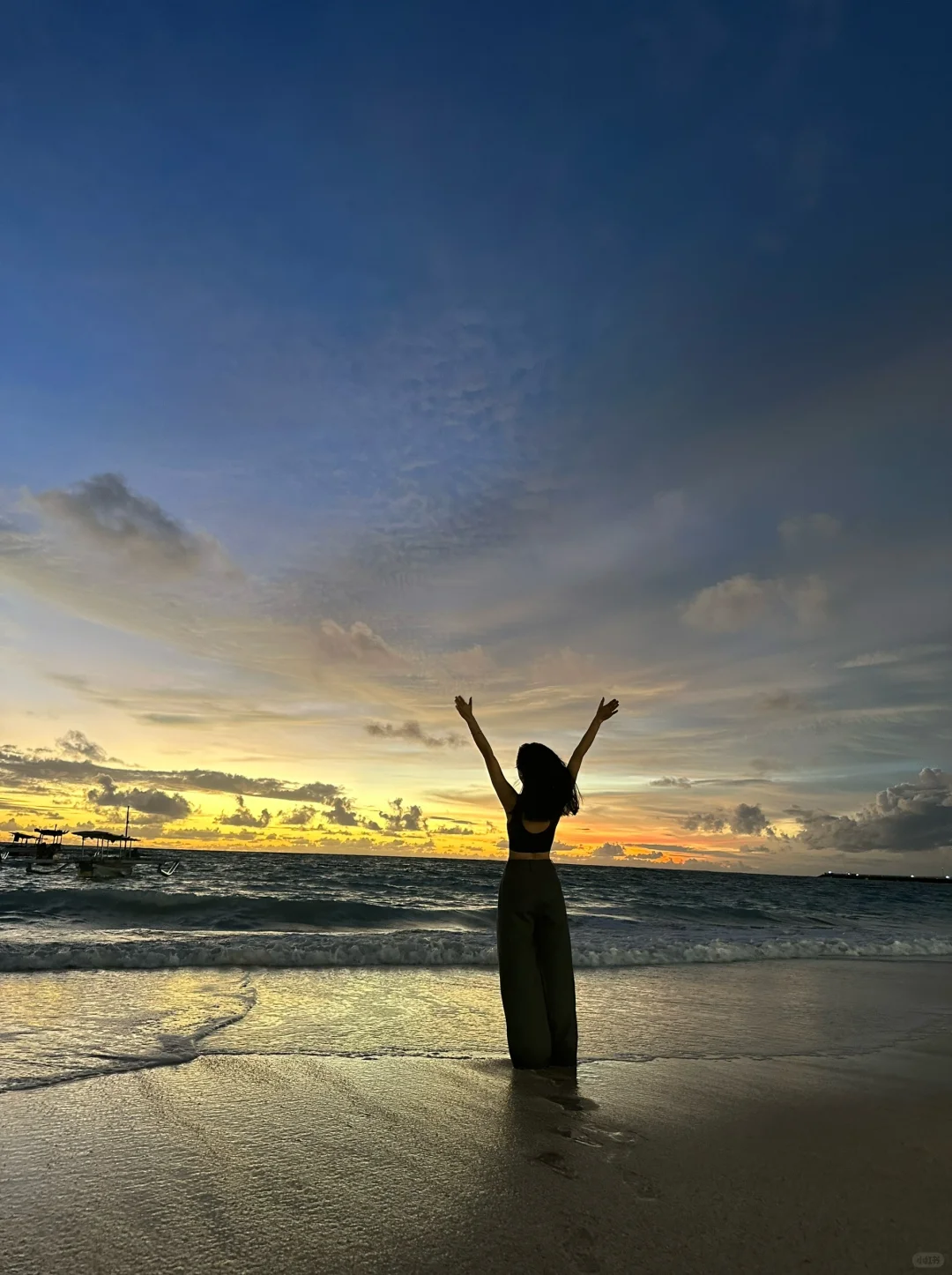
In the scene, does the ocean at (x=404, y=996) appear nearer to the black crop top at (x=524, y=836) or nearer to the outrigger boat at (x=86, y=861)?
the black crop top at (x=524, y=836)

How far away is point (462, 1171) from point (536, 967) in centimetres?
192

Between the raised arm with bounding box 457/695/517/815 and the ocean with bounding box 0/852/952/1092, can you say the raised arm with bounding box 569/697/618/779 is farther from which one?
the ocean with bounding box 0/852/952/1092

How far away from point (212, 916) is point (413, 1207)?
22.4m

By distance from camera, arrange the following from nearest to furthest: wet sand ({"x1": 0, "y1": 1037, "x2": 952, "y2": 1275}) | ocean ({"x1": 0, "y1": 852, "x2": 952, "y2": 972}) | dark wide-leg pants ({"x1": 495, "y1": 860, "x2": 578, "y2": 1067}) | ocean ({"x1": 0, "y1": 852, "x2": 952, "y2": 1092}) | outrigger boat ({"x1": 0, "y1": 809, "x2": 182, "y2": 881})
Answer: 1. wet sand ({"x1": 0, "y1": 1037, "x2": 952, "y2": 1275})
2. dark wide-leg pants ({"x1": 495, "y1": 860, "x2": 578, "y2": 1067})
3. ocean ({"x1": 0, "y1": 852, "x2": 952, "y2": 1092})
4. ocean ({"x1": 0, "y1": 852, "x2": 952, "y2": 972})
5. outrigger boat ({"x1": 0, "y1": 809, "x2": 182, "y2": 881})

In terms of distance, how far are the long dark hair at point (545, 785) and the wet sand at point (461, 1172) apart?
1.95 metres

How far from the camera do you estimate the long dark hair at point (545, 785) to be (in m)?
5.75

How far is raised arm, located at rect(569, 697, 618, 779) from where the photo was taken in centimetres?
581

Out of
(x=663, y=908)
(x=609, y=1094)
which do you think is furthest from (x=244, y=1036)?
(x=663, y=908)

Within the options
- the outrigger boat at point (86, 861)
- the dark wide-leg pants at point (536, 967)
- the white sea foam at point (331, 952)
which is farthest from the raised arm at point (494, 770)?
the outrigger boat at point (86, 861)

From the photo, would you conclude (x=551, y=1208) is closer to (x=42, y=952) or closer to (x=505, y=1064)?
(x=505, y=1064)

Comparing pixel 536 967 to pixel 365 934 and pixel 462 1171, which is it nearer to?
pixel 462 1171

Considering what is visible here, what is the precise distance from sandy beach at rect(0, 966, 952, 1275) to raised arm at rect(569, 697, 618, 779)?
229 cm

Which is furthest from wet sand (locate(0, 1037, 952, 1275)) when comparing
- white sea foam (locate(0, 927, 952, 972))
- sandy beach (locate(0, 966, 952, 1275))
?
white sea foam (locate(0, 927, 952, 972))

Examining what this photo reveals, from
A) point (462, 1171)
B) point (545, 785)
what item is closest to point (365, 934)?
point (545, 785)
